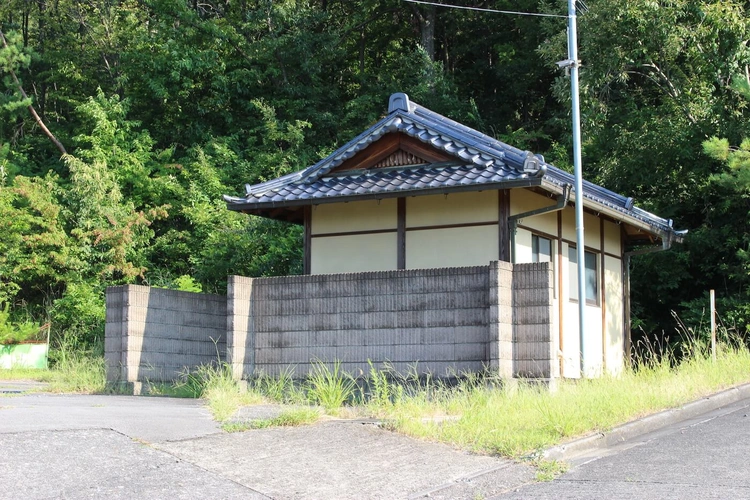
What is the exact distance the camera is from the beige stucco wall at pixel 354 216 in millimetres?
14414

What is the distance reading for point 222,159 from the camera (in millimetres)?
27625

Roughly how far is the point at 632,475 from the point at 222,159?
22.2 metres

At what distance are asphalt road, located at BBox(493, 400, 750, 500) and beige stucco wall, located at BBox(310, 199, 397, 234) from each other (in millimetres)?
6405

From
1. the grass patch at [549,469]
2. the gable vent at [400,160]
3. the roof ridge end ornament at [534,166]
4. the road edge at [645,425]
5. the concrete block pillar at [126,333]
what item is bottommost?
the grass patch at [549,469]

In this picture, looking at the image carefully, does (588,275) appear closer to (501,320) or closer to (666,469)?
(501,320)

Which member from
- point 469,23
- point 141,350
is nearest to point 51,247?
point 141,350

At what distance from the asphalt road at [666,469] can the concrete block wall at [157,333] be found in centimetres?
747

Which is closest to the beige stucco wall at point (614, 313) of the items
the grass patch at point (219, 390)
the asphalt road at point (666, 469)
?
the grass patch at point (219, 390)

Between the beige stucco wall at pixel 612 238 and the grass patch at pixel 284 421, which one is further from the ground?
the beige stucco wall at pixel 612 238

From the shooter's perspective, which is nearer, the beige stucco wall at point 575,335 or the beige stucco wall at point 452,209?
the beige stucco wall at point 452,209

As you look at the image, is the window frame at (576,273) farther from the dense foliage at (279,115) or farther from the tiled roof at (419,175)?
the dense foliage at (279,115)

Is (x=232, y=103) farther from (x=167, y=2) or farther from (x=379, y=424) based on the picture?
(x=379, y=424)

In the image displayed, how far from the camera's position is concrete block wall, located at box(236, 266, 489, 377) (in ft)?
37.1

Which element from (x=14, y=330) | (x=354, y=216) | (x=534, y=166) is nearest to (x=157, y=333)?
(x=354, y=216)
